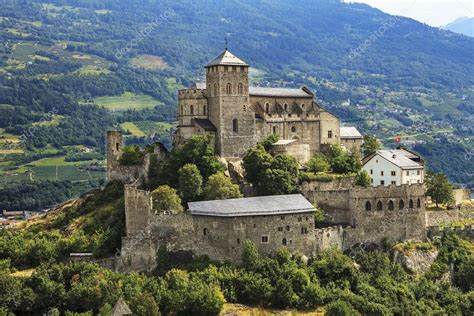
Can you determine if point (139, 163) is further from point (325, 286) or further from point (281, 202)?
point (325, 286)

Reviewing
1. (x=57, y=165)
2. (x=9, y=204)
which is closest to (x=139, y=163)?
(x=9, y=204)

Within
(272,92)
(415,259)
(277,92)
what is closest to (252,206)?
(415,259)

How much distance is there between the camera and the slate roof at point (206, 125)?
85325 millimetres

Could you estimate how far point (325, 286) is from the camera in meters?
71.5

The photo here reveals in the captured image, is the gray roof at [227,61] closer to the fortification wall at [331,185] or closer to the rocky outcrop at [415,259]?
the fortification wall at [331,185]

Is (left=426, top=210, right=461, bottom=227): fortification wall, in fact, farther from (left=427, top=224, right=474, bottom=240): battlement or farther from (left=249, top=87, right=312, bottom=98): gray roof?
(left=249, top=87, right=312, bottom=98): gray roof

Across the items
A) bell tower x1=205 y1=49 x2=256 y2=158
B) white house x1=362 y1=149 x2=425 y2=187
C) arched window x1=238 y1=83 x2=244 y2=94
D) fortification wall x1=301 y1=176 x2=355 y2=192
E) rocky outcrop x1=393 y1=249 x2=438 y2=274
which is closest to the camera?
rocky outcrop x1=393 y1=249 x2=438 y2=274

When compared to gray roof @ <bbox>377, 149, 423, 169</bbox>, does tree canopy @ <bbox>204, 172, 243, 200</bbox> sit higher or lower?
lower

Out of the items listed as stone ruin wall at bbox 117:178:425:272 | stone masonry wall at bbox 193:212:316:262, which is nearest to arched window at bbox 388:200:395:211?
stone ruin wall at bbox 117:178:425:272

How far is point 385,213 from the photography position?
78125 millimetres

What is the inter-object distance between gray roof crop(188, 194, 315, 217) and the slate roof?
14.4m

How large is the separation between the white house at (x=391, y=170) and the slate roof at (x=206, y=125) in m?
18.7

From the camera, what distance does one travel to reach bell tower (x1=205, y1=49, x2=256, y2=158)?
3371 inches

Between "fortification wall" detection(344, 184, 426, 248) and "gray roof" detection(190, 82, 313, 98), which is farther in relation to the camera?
"gray roof" detection(190, 82, 313, 98)
